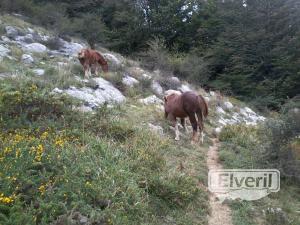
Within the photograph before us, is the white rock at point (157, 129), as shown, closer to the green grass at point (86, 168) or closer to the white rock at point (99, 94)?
the green grass at point (86, 168)

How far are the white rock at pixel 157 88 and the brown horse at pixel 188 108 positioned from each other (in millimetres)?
4143

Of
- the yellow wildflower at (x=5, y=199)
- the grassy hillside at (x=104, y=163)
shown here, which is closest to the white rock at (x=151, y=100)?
the grassy hillside at (x=104, y=163)

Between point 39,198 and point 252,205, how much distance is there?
4.27 m

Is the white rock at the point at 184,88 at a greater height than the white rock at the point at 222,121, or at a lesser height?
greater

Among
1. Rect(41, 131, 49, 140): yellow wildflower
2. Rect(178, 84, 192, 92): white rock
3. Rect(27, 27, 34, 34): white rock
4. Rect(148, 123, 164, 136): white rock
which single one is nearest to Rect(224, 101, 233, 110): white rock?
Rect(178, 84, 192, 92): white rock

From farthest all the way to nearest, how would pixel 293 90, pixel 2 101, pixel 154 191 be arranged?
pixel 293 90, pixel 2 101, pixel 154 191

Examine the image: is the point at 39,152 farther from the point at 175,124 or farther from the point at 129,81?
the point at 129,81

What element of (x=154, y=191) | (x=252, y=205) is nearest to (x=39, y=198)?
(x=154, y=191)

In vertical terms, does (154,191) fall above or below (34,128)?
below

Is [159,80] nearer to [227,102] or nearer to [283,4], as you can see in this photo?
[227,102]

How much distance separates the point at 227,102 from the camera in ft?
60.5

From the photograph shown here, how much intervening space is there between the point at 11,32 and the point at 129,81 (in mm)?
6813

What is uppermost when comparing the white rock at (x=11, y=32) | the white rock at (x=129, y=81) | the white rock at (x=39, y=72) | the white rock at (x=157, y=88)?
the white rock at (x=11, y=32)

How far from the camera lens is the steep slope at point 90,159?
5848 millimetres
